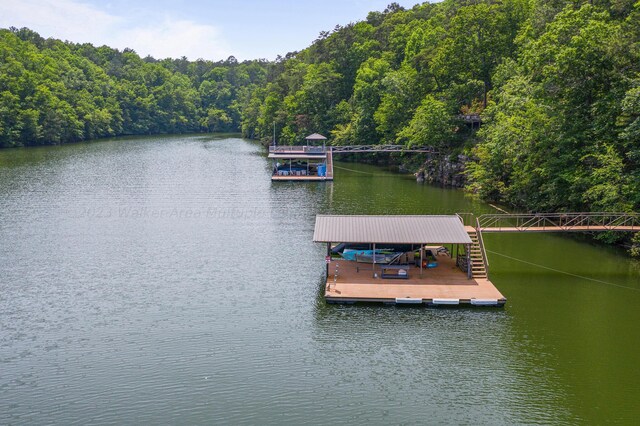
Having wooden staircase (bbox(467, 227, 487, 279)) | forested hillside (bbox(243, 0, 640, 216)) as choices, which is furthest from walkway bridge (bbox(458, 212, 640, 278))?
forested hillside (bbox(243, 0, 640, 216))

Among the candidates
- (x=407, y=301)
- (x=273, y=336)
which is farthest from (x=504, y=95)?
(x=273, y=336)

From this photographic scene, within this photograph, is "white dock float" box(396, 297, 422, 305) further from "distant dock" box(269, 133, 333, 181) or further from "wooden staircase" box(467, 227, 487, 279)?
"distant dock" box(269, 133, 333, 181)

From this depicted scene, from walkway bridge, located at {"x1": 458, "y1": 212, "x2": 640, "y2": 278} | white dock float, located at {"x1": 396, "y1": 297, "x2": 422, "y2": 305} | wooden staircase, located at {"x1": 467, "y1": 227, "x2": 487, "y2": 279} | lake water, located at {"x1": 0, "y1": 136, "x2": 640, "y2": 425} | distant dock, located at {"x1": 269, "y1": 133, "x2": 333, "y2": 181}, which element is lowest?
lake water, located at {"x1": 0, "y1": 136, "x2": 640, "y2": 425}

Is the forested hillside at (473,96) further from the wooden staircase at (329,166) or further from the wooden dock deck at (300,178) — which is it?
the wooden dock deck at (300,178)

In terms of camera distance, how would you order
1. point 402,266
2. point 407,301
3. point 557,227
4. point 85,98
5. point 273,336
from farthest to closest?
point 85,98 → point 557,227 → point 402,266 → point 407,301 → point 273,336

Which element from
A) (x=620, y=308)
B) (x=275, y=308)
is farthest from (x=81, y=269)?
(x=620, y=308)

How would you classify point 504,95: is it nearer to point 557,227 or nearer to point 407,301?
point 557,227
